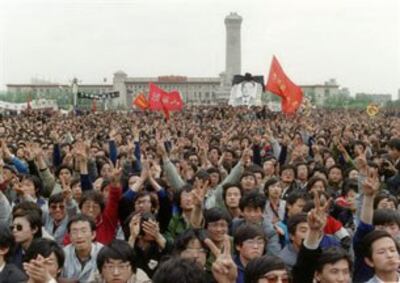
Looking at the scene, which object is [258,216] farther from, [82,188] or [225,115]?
[225,115]

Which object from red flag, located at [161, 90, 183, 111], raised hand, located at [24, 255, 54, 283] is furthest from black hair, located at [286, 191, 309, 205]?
red flag, located at [161, 90, 183, 111]

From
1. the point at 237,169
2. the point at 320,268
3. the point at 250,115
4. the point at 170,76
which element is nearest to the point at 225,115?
the point at 250,115

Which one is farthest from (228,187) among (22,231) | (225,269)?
(225,269)

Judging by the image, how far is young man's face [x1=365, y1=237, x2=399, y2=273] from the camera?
10.1ft

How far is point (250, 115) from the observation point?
21.3m

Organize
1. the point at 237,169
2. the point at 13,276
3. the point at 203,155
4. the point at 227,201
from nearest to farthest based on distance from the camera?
1. the point at 13,276
2. the point at 227,201
3. the point at 237,169
4. the point at 203,155

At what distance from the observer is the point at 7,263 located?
3.59m

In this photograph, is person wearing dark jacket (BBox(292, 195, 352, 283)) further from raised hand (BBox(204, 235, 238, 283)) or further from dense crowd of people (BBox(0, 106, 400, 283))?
raised hand (BBox(204, 235, 238, 283))

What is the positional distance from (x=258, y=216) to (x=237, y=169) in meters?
1.66

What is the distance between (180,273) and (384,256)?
1.17 m

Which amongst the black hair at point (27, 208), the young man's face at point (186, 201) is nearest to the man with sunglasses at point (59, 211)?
the black hair at point (27, 208)

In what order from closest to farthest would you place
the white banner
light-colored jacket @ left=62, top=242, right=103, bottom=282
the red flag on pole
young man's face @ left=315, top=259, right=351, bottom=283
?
young man's face @ left=315, top=259, right=351, bottom=283 → light-colored jacket @ left=62, top=242, right=103, bottom=282 → the red flag on pole → the white banner

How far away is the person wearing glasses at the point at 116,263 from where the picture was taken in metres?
3.27

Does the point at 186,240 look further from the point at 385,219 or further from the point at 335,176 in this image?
the point at 335,176
